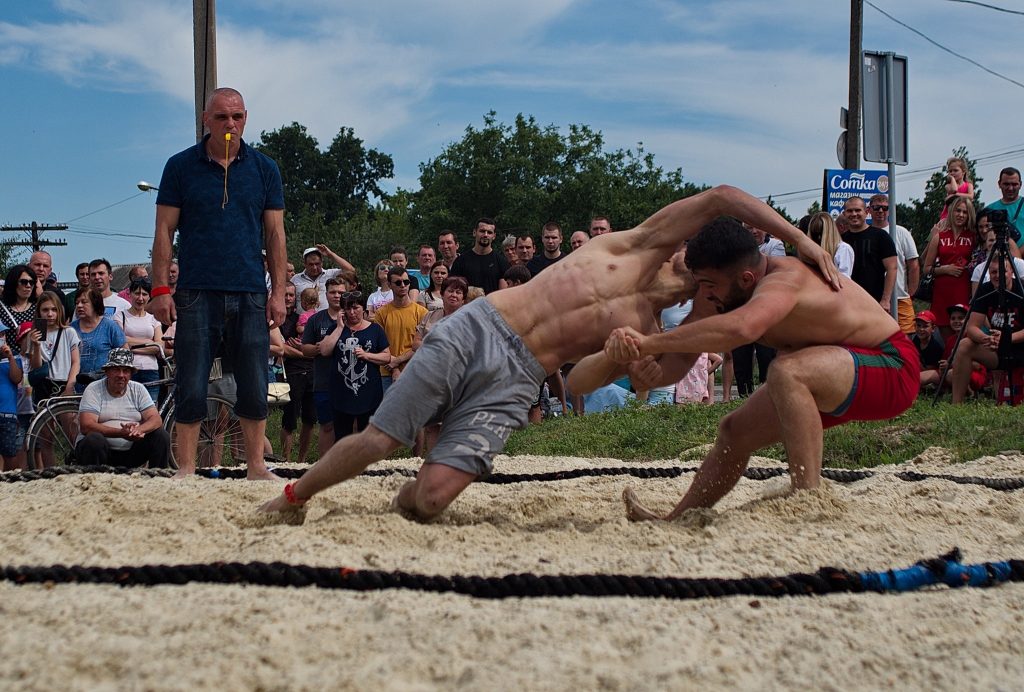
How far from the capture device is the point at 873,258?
8.33 meters

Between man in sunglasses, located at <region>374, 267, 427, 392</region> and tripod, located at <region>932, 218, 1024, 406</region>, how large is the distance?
414cm

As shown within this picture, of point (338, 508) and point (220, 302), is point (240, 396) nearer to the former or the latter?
point (220, 302)

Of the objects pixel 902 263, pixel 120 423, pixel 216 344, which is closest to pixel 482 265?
pixel 120 423

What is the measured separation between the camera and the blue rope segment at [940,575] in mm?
3141

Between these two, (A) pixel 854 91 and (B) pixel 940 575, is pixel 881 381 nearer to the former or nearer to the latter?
(B) pixel 940 575

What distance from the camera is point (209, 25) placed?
28.1ft

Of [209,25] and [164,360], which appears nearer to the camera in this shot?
[164,360]

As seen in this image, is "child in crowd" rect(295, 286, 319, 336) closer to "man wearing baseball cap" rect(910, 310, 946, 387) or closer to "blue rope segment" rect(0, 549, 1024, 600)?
"man wearing baseball cap" rect(910, 310, 946, 387)

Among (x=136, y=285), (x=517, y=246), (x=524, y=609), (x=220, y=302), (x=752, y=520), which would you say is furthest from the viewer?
(x=517, y=246)

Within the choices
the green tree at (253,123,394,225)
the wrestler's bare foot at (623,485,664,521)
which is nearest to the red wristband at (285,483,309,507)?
the wrestler's bare foot at (623,485,664,521)

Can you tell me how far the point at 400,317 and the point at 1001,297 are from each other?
466 centimetres

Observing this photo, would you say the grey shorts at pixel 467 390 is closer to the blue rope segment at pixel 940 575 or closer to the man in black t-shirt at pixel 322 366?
the blue rope segment at pixel 940 575

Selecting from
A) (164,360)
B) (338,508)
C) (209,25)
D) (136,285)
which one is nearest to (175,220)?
(338,508)

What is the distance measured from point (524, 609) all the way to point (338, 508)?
179 centimetres
